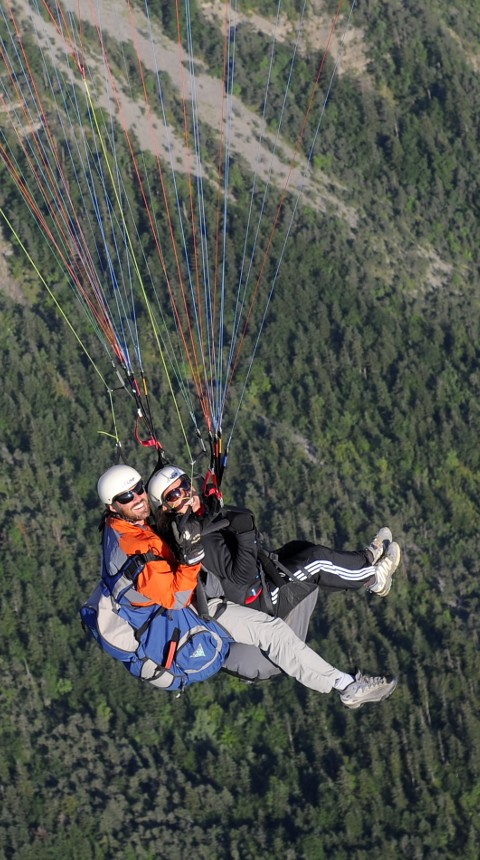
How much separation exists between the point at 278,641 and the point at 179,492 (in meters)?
2.08

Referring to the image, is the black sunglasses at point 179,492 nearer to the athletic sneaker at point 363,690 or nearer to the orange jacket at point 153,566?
the orange jacket at point 153,566

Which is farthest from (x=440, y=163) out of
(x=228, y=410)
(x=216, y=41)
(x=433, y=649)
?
(x=433, y=649)

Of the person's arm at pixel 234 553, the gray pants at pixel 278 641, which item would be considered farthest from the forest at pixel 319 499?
the person's arm at pixel 234 553

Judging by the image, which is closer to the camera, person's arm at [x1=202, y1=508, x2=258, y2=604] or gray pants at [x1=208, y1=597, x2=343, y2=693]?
person's arm at [x1=202, y1=508, x2=258, y2=604]

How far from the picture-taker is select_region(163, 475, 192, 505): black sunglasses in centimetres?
992

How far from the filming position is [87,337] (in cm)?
5850

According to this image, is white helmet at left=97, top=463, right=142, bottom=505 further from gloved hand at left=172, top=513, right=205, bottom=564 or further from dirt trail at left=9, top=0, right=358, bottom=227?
dirt trail at left=9, top=0, right=358, bottom=227

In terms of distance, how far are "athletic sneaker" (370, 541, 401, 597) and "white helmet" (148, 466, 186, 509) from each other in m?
2.79

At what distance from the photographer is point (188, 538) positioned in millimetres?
9664

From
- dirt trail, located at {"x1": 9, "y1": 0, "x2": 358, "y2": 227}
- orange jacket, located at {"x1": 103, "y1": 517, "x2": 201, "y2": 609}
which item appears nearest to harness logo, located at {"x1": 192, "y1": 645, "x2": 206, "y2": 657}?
orange jacket, located at {"x1": 103, "y1": 517, "x2": 201, "y2": 609}

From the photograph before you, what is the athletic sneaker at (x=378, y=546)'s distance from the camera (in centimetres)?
1177

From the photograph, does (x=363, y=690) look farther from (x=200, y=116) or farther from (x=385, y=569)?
(x=200, y=116)

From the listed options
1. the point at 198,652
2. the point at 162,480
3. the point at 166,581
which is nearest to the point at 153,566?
the point at 166,581

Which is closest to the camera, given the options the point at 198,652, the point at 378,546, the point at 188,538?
the point at 188,538
